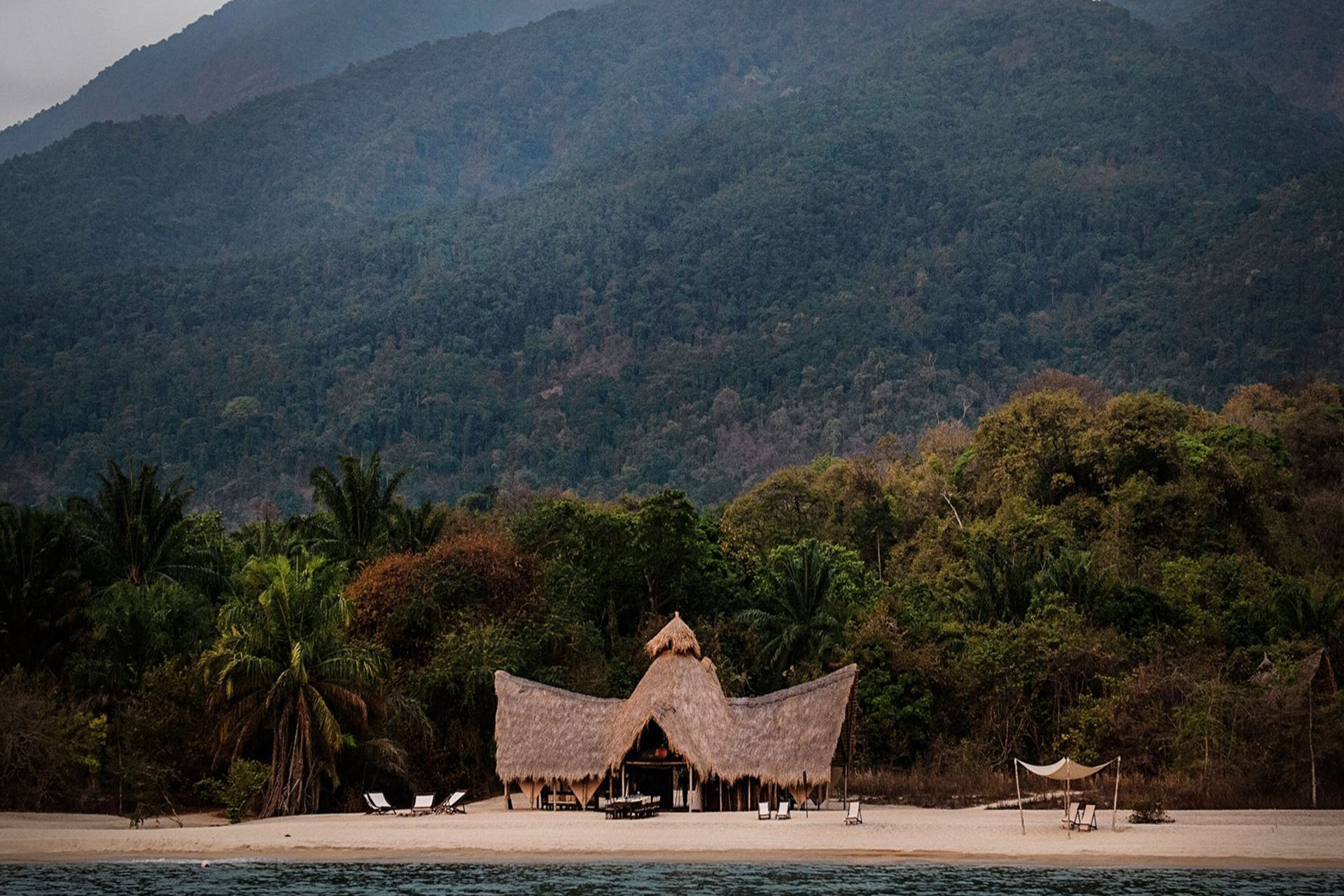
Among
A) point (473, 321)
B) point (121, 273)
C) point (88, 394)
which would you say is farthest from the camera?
point (121, 273)

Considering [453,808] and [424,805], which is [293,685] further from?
[453,808]

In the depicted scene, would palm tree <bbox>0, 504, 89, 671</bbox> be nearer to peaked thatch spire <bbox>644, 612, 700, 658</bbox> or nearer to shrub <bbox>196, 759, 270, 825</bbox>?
shrub <bbox>196, 759, 270, 825</bbox>

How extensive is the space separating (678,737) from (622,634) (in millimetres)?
16035

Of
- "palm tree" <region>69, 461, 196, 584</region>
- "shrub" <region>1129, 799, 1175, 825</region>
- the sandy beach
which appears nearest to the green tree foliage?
the sandy beach

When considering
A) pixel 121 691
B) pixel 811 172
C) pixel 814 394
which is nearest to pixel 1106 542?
pixel 121 691

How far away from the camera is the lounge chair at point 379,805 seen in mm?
37500

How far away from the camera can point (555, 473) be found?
14238 centimetres

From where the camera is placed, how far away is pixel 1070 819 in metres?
32.8

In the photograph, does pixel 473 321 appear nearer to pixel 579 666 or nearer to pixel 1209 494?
pixel 1209 494

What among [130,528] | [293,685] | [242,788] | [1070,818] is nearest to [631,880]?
[1070,818]

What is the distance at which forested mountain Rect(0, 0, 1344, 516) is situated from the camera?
143 metres

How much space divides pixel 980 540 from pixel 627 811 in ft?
83.9

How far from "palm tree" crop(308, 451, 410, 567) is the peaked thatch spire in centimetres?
1427

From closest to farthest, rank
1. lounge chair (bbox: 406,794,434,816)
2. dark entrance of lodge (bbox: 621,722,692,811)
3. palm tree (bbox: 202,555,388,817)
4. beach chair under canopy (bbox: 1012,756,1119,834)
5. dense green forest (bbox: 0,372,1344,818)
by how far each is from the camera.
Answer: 1. beach chair under canopy (bbox: 1012,756,1119,834)
2. palm tree (bbox: 202,555,388,817)
3. dense green forest (bbox: 0,372,1344,818)
4. dark entrance of lodge (bbox: 621,722,692,811)
5. lounge chair (bbox: 406,794,434,816)
